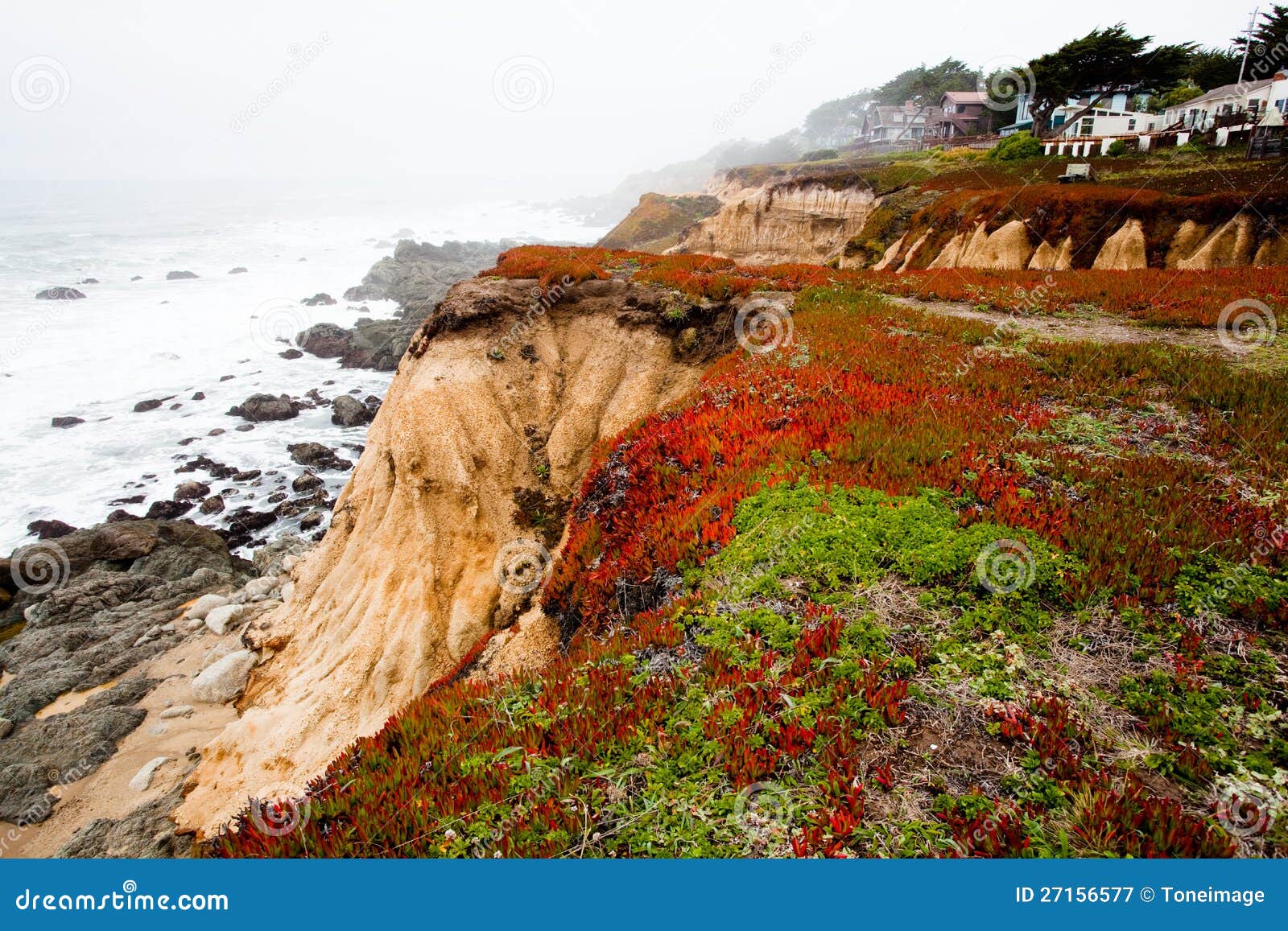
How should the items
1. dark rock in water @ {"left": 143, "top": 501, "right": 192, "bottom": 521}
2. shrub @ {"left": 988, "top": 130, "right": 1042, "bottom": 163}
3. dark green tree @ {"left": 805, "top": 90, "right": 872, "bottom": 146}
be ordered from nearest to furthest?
dark rock in water @ {"left": 143, "top": 501, "right": 192, "bottom": 521}, shrub @ {"left": 988, "top": 130, "right": 1042, "bottom": 163}, dark green tree @ {"left": 805, "top": 90, "right": 872, "bottom": 146}

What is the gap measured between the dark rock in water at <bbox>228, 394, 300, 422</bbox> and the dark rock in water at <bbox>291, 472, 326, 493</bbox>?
1020cm

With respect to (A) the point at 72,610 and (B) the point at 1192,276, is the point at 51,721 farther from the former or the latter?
(B) the point at 1192,276

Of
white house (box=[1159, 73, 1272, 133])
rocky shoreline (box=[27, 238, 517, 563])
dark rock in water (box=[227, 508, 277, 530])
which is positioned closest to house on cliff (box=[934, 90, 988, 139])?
white house (box=[1159, 73, 1272, 133])

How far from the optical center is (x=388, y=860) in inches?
136

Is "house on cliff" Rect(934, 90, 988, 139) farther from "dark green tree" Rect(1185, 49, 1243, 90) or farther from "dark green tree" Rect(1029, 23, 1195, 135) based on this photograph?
"dark green tree" Rect(1029, 23, 1195, 135)

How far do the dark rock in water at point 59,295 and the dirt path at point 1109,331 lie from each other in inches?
3537

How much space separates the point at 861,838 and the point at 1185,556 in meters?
4.52

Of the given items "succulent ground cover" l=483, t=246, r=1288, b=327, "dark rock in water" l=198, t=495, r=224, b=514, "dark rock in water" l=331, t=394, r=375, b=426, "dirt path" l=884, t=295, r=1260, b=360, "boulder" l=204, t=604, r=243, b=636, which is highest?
"succulent ground cover" l=483, t=246, r=1288, b=327

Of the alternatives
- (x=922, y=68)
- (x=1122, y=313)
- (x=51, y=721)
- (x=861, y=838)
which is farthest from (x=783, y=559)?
(x=922, y=68)

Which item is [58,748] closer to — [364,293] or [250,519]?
[250,519]

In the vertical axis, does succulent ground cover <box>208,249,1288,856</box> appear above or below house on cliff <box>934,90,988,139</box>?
below

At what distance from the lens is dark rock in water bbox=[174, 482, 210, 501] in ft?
93.5

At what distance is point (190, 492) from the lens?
28.7 meters

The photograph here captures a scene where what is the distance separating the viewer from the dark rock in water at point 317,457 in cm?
3148
